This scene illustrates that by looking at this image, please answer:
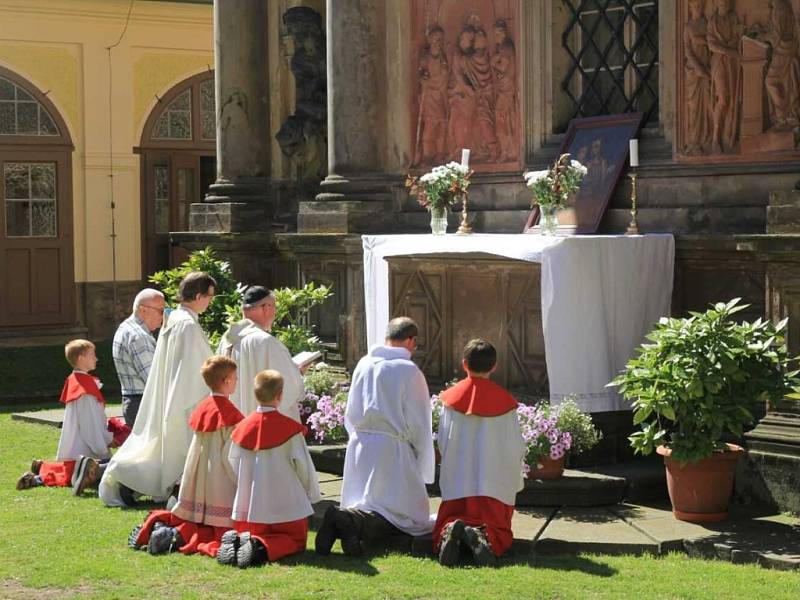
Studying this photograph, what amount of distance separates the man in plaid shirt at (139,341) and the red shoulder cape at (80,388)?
0.78 ft

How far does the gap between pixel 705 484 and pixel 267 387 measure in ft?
9.25

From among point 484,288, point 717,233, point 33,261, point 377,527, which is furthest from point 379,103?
point 33,261

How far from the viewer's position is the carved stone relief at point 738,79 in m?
11.6

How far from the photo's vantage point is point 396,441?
9.72 meters

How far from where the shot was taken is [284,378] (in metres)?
10.4

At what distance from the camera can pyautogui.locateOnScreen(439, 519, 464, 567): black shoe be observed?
9.12 m

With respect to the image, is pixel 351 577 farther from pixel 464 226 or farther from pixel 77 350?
pixel 464 226

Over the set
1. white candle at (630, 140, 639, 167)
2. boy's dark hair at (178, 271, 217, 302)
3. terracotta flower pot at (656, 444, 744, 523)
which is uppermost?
white candle at (630, 140, 639, 167)

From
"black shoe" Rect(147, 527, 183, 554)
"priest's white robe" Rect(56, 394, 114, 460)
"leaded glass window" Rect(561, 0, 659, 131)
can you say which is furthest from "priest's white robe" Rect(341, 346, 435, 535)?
"leaded glass window" Rect(561, 0, 659, 131)

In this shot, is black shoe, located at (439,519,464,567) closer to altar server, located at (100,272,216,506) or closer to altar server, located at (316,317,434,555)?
altar server, located at (316,317,434,555)

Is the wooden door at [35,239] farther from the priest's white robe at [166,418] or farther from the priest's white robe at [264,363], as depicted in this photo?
the priest's white robe at [264,363]

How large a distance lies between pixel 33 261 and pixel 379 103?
36.4 feet

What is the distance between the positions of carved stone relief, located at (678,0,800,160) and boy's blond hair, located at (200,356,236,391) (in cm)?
441

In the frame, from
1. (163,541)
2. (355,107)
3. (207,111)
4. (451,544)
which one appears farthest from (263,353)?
(207,111)
